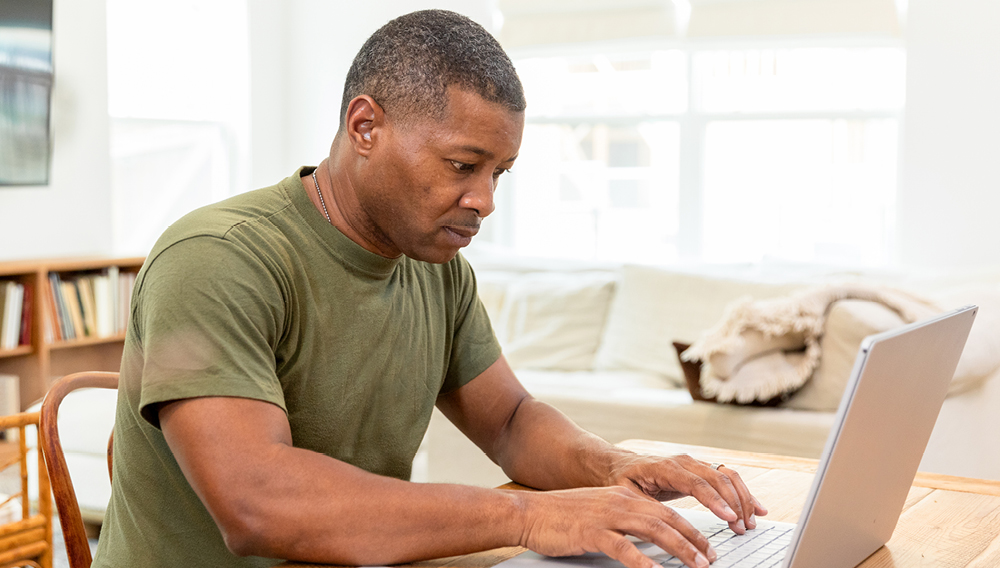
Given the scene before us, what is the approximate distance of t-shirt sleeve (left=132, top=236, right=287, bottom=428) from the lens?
877 millimetres

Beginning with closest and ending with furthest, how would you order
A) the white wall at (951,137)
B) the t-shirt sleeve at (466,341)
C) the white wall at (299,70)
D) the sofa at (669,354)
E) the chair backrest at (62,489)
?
the chair backrest at (62,489) < the t-shirt sleeve at (466,341) < the sofa at (669,354) < the white wall at (951,137) < the white wall at (299,70)

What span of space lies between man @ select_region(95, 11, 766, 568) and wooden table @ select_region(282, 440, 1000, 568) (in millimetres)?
66

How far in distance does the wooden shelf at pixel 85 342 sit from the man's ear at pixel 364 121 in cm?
317

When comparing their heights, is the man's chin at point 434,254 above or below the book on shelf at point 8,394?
above

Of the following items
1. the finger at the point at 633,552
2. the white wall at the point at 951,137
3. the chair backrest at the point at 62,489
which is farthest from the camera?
the white wall at the point at 951,137

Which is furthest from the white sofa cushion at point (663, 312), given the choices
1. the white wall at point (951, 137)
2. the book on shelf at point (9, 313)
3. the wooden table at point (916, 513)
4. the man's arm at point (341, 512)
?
the man's arm at point (341, 512)

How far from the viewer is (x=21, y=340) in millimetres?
3771

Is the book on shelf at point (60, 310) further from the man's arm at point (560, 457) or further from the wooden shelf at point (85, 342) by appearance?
the man's arm at point (560, 457)

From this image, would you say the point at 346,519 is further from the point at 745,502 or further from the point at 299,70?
the point at 299,70

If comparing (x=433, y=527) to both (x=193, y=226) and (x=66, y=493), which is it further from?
(x=66, y=493)

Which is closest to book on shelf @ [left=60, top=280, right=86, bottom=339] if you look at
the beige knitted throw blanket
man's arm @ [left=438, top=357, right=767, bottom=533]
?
the beige knitted throw blanket

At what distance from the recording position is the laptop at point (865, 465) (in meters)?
0.72

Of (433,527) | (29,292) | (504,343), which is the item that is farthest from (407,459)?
(29,292)

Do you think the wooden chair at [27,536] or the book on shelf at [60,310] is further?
the book on shelf at [60,310]
